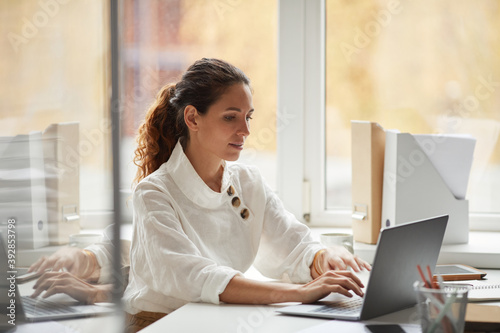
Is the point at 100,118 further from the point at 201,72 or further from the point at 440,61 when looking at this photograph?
the point at 440,61

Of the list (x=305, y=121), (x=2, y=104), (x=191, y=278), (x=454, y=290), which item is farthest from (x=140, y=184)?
(x=2, y=104)

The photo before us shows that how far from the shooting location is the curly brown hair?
5.25 ft

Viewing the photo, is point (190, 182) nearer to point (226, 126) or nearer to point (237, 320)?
point (226, 126)

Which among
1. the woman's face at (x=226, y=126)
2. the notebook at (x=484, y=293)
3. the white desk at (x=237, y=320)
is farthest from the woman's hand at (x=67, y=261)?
the woman's face at (x=226, y=126)

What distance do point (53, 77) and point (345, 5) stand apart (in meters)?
2.00

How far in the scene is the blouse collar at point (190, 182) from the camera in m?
1.54

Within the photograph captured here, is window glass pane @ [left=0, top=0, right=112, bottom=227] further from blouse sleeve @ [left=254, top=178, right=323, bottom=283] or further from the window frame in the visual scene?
the window frame

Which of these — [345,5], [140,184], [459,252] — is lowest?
[459,252]

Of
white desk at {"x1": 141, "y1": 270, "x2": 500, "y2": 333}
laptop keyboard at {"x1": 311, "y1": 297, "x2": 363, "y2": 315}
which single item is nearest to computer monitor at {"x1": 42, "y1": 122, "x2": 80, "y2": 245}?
white desk at {"x1": 141, "y1": 270, "x2": 500, "y2": 333}

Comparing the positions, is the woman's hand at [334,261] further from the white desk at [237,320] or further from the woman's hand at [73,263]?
the woman's hand at [73,263]

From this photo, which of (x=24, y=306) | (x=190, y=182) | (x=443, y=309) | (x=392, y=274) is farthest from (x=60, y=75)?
(x=190, y=182)

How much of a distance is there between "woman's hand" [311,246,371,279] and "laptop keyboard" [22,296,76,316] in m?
1.14

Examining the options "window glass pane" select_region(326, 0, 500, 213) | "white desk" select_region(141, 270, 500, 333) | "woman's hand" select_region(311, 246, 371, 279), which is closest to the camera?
"white desk" select_region(141, 270, 500, 333)

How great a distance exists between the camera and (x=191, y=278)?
129 centimetres
